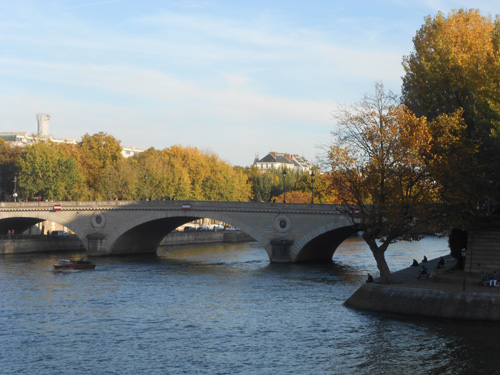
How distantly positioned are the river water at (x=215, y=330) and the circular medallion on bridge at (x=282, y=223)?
9452 millimetres

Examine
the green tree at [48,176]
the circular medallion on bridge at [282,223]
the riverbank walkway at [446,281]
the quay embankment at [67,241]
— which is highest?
the green tree at [48,176]

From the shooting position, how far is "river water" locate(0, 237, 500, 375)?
3378 centimetres

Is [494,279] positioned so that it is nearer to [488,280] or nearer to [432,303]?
[488,280]

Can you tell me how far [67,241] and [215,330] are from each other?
184 ft

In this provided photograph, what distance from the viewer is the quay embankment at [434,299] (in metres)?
40.5

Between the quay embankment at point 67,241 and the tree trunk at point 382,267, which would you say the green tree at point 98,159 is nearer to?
the quay embankment at point 67,241

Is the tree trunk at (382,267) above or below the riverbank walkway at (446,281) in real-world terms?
above

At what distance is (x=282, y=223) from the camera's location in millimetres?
74500

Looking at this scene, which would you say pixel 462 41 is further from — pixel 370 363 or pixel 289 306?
pixel 370 363

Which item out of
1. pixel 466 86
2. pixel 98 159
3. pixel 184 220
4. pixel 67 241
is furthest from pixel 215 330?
pixel 98 159

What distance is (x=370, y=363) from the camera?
3394cm

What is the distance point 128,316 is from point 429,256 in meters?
47.4

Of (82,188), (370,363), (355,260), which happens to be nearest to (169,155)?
(82,188)

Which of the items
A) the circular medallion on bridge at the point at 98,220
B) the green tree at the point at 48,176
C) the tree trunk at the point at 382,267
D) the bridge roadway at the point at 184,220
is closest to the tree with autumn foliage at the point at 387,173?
the tree trunk at the point at 382,267
